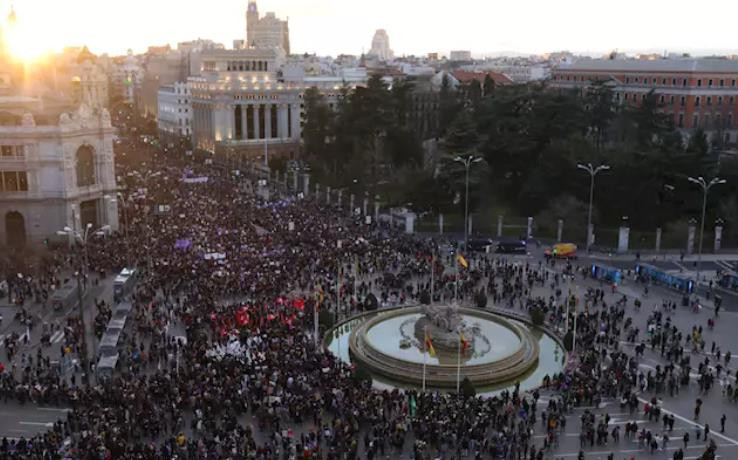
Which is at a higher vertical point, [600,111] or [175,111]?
[600,111]

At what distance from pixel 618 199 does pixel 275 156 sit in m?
52.0

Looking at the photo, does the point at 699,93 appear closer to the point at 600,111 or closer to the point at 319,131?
the point at 600,111

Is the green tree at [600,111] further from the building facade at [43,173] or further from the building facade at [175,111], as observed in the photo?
the building facade at [175,111]

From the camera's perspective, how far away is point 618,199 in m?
52.5

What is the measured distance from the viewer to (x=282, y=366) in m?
26.5

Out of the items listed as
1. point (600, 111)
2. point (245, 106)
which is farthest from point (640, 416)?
point (245, 106)

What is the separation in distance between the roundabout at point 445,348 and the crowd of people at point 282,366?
1.26m

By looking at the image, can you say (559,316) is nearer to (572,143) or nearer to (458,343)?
(458,343)

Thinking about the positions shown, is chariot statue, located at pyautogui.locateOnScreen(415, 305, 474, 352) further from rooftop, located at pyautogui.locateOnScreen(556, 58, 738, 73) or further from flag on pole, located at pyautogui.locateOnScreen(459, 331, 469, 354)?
rooftop, located at pyautogui.locateOnScreen(556, 58, 738, 73)

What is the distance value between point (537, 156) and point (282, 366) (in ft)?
130

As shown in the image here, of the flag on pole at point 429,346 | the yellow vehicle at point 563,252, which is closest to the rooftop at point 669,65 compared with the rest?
the yellow vehicle at point 563,252

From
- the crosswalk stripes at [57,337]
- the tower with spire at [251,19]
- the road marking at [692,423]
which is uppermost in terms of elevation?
the tower with spire at [251,19]

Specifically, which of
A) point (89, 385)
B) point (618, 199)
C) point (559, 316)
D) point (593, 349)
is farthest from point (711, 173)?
point (89, 385)

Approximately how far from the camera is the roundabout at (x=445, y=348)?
2789cm
